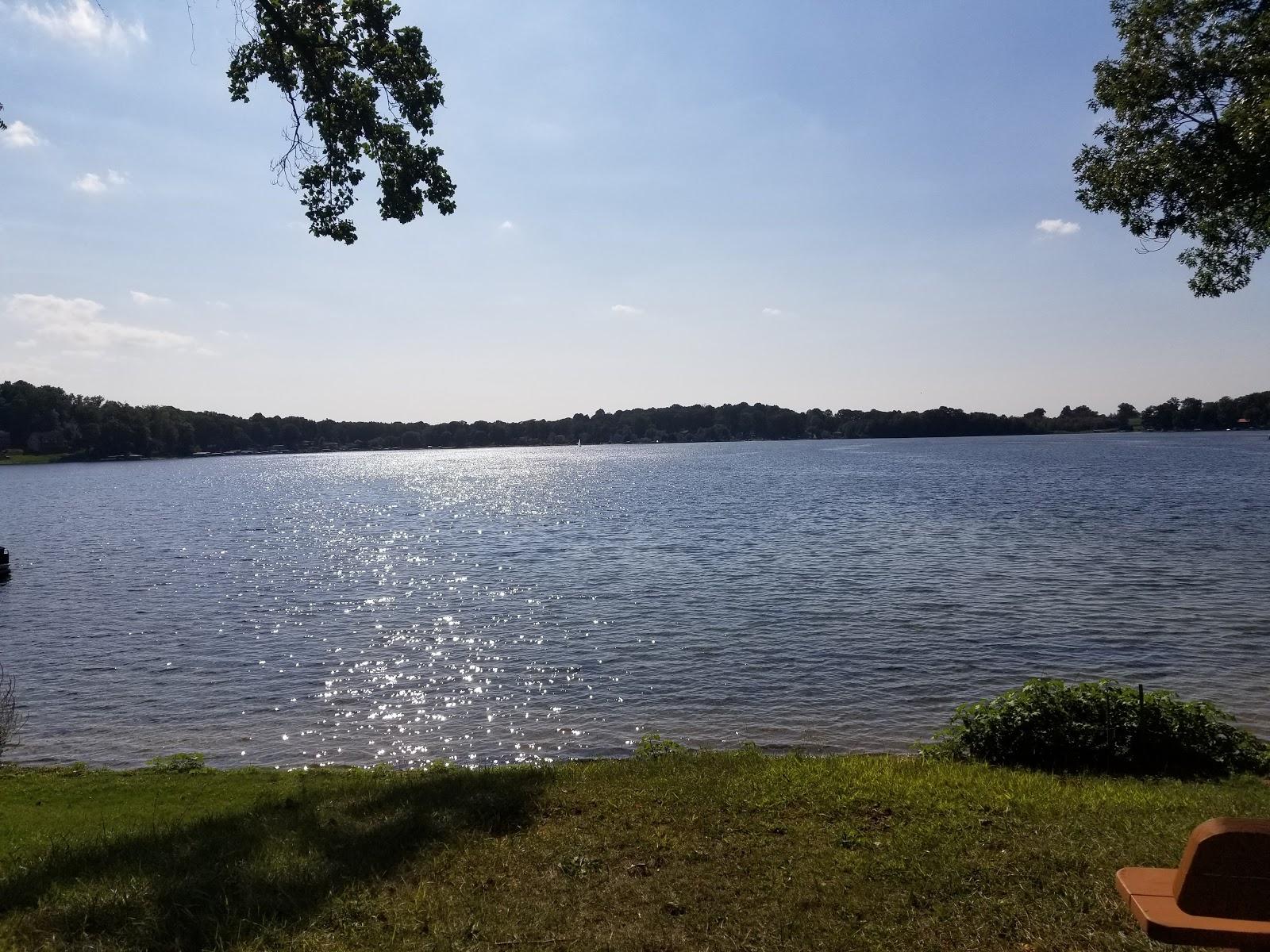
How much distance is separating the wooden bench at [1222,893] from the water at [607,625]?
12.2m

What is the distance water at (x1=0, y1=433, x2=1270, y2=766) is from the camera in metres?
18.4

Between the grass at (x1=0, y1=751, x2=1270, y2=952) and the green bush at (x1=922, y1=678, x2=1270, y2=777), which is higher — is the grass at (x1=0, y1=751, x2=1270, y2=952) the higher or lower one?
the higher one

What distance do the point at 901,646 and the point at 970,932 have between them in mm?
18376

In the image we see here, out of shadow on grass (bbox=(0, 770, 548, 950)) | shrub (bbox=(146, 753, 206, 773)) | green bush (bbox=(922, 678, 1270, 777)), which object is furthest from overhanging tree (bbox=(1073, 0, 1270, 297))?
shrub (bbox=(146, 753, 206, 773))

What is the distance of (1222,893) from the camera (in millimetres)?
4660

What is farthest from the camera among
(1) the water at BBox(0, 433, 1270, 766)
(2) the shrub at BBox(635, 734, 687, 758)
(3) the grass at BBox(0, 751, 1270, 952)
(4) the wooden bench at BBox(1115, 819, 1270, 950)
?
(1) the water at BBox(0, 433, 1270, 766)

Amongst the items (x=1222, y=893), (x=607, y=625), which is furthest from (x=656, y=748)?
(x=607, y=625)

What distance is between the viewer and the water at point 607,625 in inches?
725

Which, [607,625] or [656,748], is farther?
[607,625]

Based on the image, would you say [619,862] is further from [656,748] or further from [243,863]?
[656,748]

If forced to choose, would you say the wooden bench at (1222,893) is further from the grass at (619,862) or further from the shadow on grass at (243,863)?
the shadow on grass at (243,863)

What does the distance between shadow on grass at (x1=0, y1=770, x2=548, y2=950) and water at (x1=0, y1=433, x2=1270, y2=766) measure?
6.75 metres

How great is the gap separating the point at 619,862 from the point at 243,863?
3.56m

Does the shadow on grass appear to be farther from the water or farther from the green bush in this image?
the green bush
